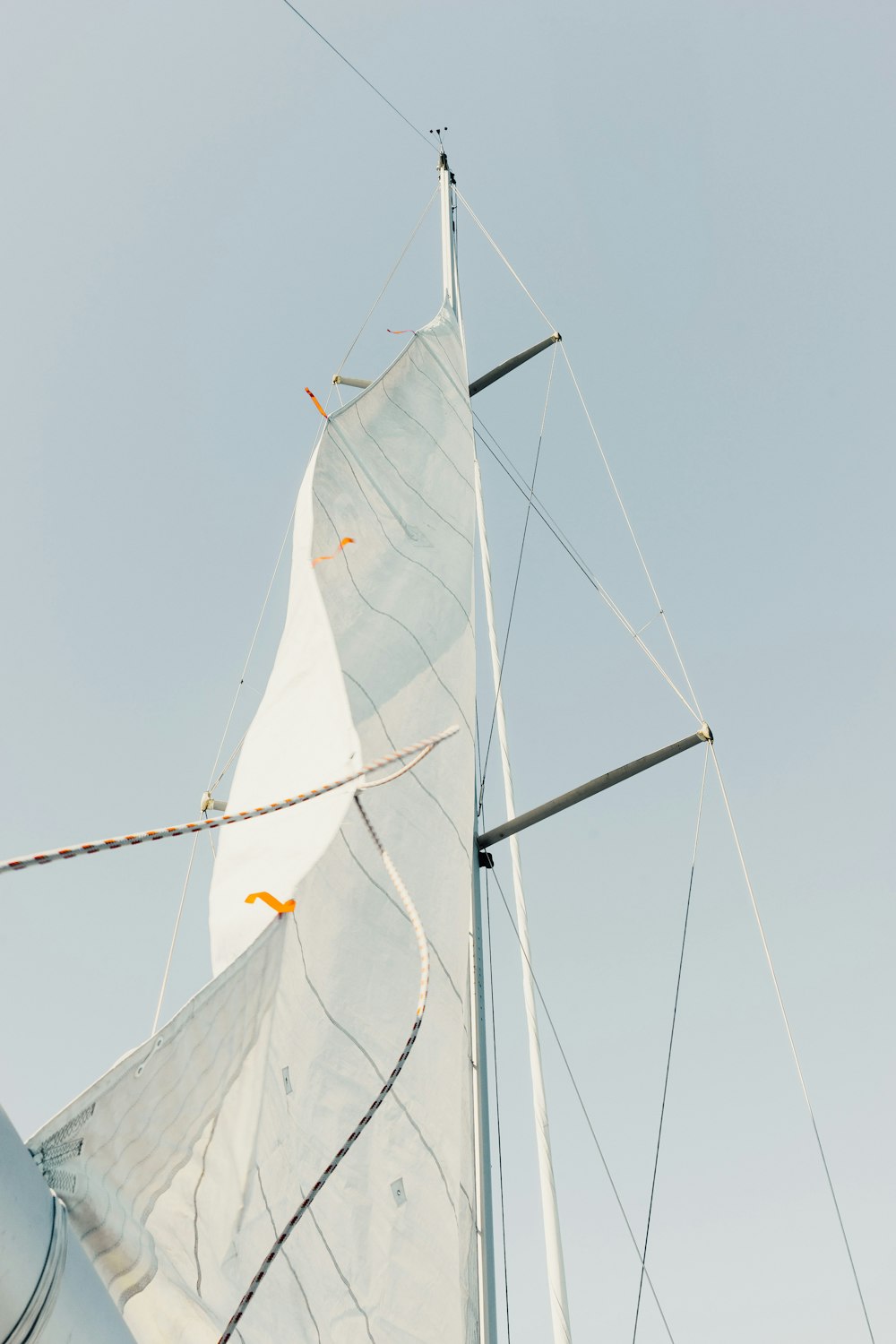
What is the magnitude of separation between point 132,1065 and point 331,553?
105 inches

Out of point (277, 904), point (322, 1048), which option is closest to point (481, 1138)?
point (322, 1048)

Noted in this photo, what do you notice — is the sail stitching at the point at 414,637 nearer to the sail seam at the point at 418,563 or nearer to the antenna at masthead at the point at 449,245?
the sail seam at the point at 418,563

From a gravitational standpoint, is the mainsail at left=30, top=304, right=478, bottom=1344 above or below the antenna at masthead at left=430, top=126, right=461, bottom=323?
below

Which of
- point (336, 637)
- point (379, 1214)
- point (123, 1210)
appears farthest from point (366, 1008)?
point (336, 637)

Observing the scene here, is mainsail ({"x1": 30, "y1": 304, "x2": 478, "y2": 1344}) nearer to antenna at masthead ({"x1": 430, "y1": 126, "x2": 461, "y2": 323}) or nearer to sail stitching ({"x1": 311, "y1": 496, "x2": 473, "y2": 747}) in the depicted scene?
sail stitching ({"x1": 311, "y1": 496, "x2": 473, "y2": 747})

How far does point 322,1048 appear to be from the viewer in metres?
2.47

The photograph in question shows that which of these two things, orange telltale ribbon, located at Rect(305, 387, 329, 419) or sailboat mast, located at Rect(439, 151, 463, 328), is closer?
orange telltale ribbon, located at Rect(305, 387, 329, 419)

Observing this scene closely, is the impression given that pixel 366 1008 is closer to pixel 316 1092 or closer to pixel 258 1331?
pixel 316 1092

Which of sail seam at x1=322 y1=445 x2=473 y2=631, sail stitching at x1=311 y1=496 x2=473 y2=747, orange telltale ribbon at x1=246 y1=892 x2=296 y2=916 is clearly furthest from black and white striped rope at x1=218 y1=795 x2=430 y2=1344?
sail seam at x1=322 y1=445 x2=473 y2=631

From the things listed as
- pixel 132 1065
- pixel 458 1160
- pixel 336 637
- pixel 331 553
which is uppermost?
pixel 331 553

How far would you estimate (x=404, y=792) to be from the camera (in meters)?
3.34

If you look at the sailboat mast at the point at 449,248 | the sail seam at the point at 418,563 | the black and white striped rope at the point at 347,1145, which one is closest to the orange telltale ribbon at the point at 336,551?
the sail seam at the point at 418,563

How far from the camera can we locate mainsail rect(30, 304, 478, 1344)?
174 centimetres

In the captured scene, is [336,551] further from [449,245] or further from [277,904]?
[449,245]
